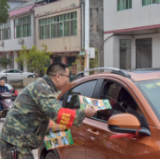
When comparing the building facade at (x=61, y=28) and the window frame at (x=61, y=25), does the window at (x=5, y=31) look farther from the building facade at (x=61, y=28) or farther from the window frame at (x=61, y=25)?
the window frame at (x=61, y=25)

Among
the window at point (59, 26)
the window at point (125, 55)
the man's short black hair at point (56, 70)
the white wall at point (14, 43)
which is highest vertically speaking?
the window at point (59, 26)

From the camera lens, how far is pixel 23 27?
27.9 m

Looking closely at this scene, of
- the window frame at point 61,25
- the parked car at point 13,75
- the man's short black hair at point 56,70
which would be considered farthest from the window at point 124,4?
the man's short black hair at point 56,70

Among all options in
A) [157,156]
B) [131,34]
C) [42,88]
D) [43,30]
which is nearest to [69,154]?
[42,88]

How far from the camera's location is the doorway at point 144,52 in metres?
16.5

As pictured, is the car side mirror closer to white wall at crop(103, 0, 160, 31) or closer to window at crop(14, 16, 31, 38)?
white wall at crop(103, 0, 160, 31)

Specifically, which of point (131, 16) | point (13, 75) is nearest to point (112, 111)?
point (131, 16)

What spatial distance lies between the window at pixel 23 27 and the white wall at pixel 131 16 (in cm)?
1156

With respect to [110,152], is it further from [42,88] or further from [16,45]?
[16,45]

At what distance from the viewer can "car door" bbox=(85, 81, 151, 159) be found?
2.41 metres

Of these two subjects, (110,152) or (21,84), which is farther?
(21,84)

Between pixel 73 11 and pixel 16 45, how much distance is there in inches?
420

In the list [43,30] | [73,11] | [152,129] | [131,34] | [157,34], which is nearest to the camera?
[152,129]

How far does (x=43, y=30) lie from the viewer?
961 inches
